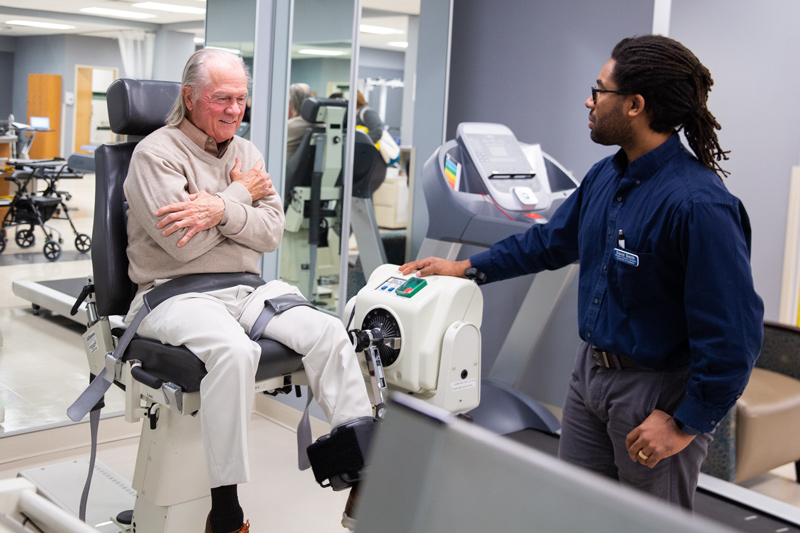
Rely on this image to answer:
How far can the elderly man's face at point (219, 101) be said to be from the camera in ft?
7.55

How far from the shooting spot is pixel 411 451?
0.55 metres

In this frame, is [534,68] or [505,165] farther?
[534,68]

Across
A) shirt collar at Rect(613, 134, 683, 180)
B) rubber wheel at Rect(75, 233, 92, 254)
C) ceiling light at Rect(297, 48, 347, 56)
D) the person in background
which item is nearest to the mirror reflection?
ceiling light at Rect(297, 48, 347, 56)

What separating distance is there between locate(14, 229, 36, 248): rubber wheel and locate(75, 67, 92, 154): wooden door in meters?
0.39

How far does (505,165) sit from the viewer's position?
331cm

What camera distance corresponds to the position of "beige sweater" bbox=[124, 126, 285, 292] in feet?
7.16

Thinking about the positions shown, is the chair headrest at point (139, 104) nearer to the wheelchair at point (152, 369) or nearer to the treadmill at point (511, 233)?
the wheelchair at point (152, 369)

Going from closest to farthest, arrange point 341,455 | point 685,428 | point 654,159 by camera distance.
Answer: point 685,428
point 654,159
point 341,455

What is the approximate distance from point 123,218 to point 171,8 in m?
1.30

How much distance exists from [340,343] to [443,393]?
1.11ft

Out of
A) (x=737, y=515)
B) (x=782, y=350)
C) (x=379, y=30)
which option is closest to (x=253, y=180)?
(x=737, y=515)

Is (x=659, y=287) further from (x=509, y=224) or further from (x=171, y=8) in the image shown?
(x=171, y=8)

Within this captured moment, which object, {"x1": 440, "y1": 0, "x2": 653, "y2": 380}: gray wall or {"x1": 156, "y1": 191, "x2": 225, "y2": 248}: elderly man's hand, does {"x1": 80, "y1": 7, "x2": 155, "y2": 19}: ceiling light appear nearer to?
{"x1": 156, "y1": 191, "x2": 225, "y2": 248}: elderly man's hand

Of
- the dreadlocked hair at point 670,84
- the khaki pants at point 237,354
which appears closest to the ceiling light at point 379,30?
the khaki pants at point 237,354
